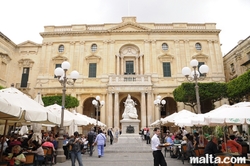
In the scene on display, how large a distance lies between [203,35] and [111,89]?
1707cm

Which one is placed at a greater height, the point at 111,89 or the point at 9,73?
the point at 9,73

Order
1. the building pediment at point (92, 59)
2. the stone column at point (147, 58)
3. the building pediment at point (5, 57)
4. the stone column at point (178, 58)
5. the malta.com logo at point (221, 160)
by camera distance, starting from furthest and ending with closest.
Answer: the building pediment at point (92, 59), the stone column at point (178, 58), the stone column at point (147, 58), the building pediment at point (5, 57), the malta.com logo at point (221, 160)

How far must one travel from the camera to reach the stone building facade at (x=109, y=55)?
2930cm

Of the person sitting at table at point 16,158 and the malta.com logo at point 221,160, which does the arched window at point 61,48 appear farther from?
the malta.com logo at point 221,160

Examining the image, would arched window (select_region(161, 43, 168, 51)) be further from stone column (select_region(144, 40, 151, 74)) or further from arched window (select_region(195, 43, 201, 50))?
arched window (select_region(195, 43, 201, 50))

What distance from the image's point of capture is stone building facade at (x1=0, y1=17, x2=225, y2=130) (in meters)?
29.3

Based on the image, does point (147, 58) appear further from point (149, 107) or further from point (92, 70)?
point (92, 70)

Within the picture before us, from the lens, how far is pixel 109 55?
101 ft

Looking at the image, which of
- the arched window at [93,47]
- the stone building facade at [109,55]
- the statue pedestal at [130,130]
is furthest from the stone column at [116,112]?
the arched window at [93,47]

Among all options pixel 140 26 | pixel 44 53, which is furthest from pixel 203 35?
pixel 44 53

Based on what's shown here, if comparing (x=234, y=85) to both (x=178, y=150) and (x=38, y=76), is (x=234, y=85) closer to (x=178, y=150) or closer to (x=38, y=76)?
(x=178, y=150)

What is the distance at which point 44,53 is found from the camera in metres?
31.2

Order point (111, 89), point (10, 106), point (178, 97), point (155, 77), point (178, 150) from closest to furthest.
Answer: point (10, 106) → point (178, 150) → point (178, 97) → point (111, 89) → point (155, 77)

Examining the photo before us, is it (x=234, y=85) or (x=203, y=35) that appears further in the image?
(x=203, y=35)
